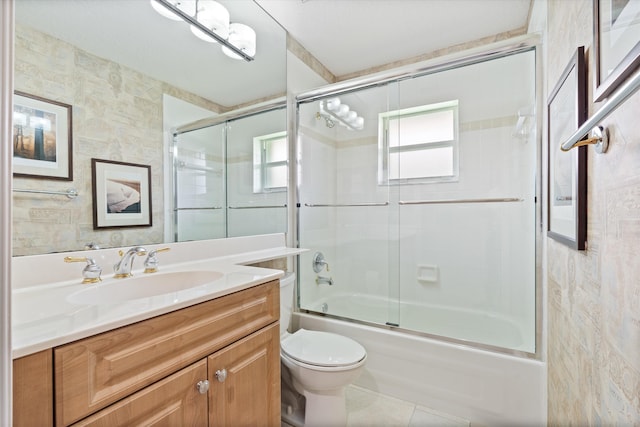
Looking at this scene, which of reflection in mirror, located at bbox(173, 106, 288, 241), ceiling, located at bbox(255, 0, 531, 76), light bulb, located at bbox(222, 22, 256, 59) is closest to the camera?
reflection in mirror, located at bbox(173, 106, 288, 241)

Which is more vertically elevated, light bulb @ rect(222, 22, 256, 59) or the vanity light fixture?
light bulb @ rect(222, 22, 256, 59)

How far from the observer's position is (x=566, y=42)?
43.2 inches

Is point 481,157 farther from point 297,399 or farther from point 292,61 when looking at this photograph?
point 297,399

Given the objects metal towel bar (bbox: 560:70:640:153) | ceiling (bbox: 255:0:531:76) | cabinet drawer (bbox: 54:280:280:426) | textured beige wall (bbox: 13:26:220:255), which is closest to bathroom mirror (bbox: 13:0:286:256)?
textured beige wall (bbox: 13:26:220:255)

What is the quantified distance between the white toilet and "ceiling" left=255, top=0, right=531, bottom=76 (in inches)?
80.2

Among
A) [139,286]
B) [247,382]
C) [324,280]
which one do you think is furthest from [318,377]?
[324,280]

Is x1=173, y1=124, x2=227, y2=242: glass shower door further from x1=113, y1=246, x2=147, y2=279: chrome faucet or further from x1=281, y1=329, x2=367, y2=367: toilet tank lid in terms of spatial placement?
x1=281, y1=329, x2=367, y2=367: toilet tank lid

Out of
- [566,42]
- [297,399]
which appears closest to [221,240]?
[297,399]

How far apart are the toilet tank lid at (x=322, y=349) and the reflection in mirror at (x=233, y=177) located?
2.29 feet

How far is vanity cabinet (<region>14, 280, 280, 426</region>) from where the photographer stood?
0.62 meters

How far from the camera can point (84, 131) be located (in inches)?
43.4

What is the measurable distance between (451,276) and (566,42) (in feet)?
5.12

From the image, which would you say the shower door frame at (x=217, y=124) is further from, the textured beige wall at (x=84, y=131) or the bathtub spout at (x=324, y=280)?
the bathtub spout at (x=324, y=280)

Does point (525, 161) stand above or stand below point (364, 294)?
above
